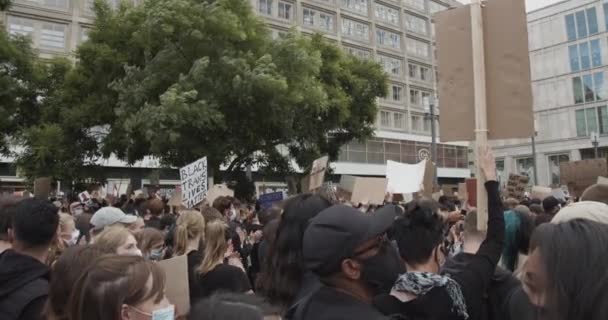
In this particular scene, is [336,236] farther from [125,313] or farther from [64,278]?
[64,278]

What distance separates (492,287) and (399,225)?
23.5 inches

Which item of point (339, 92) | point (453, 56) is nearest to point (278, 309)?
point (453, 56)

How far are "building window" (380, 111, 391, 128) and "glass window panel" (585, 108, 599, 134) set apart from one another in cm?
2015

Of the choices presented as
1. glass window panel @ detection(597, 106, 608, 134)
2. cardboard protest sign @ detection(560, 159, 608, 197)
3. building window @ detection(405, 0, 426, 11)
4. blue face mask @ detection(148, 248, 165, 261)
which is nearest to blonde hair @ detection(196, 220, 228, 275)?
blue face mask @ detection(148, 248, 165, 261)

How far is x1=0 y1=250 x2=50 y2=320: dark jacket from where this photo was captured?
2.56 meters

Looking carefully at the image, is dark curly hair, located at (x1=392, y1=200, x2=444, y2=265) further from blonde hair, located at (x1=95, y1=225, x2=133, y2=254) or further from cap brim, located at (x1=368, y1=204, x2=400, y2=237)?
blonde hair, located at (x1=95, y1=225, x2=133, y2=254)

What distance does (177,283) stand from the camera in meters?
2.90

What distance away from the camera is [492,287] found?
8.87 feet

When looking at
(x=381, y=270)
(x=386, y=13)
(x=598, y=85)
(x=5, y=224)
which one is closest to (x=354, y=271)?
(x=381, y=270)

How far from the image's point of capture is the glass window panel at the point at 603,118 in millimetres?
47656

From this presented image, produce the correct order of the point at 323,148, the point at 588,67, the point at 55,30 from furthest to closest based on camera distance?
1. the point at 588,67
2. the point at 55,30
3. the point at 323,148

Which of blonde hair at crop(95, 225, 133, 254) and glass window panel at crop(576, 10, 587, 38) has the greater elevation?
glass window panel at crop(576, 10, 587, 38)

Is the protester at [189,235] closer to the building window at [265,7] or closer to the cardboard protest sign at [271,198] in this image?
the cardboard protest sign at [271,198]

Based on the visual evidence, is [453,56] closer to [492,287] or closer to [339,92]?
[492,287]
